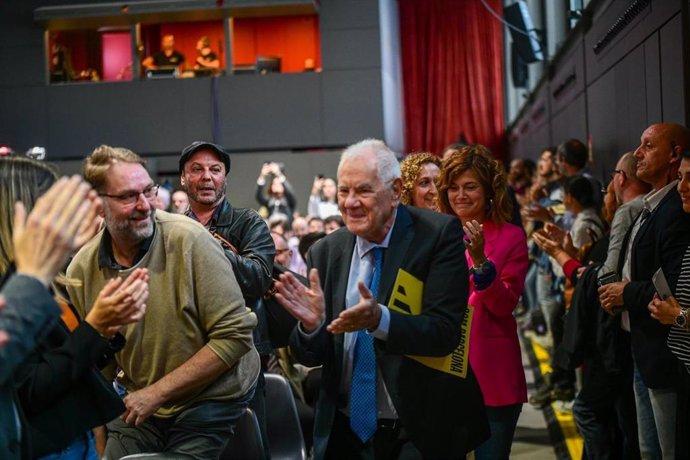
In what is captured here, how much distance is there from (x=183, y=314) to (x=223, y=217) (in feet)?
4.00

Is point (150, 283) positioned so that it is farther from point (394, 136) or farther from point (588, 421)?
point (394, 136)

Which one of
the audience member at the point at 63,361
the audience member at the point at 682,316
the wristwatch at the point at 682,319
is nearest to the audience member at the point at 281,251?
the audience member at the point at 682,316

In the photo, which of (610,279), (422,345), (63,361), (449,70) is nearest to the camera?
(63,361)

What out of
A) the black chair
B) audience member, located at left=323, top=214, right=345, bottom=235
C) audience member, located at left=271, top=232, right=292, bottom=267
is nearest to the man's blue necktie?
the black chair

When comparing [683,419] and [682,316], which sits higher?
[682,316]

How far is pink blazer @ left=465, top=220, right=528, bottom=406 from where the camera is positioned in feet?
12.6

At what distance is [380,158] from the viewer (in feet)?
9.69

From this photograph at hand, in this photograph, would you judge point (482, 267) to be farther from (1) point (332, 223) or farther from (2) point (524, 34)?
(2) point (524, 34)

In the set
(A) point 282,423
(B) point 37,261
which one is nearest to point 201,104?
(A) point 282,423

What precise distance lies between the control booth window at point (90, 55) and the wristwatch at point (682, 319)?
1303 cm

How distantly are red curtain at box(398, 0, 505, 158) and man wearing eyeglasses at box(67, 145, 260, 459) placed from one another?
A: 17340 millimetres

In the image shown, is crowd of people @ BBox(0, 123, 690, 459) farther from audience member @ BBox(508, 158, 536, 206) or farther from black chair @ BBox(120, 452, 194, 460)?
audience member @ BBox(508, 158, 536, 206)

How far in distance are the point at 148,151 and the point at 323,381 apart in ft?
42.0

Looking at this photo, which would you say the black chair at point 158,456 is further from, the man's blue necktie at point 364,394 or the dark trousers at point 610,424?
the dark trousers at point 610,424
